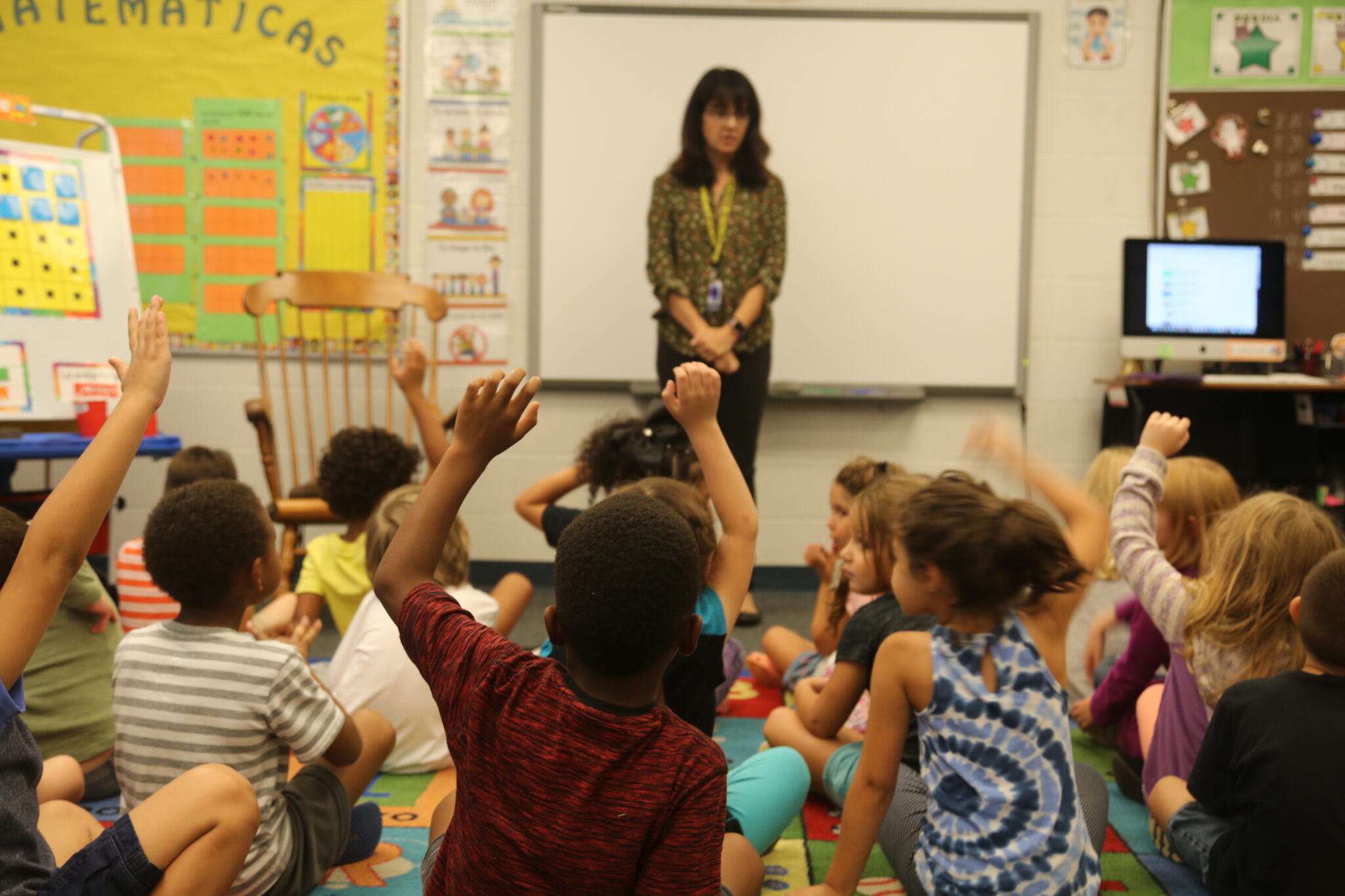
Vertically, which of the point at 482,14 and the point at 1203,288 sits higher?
the point at 482,14

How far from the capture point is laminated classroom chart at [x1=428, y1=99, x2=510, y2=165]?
12.3 feet

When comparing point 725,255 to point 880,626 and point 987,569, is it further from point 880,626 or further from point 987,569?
point 987,569

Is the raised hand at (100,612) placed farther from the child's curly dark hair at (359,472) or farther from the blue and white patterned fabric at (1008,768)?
the blue and white patterned fabric at (1008,768)

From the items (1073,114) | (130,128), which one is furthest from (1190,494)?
(130,128)

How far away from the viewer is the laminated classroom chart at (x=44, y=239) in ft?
9.09

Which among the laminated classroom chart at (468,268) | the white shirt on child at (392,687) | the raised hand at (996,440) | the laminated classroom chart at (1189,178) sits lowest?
the white shirt on child at (392,687)

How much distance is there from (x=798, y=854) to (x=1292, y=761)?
2.53 ft

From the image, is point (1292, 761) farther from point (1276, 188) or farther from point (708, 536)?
point (1276, 188)

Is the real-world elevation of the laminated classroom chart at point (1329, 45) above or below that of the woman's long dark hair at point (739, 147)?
above

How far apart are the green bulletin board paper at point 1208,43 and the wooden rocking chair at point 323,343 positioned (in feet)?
8.84

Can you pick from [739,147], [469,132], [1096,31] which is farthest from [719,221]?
[1096,31]

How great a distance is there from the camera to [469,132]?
3756 millimetres

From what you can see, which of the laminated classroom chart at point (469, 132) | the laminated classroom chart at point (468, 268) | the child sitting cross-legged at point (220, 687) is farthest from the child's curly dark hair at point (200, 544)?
the laminated classroom chart at point (469, 132)

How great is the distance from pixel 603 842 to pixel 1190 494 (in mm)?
1511
